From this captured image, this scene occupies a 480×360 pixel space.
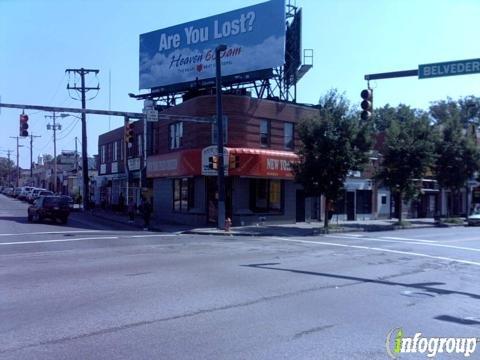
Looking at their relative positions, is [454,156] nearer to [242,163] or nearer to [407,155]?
[407,155]

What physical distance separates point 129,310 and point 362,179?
33889 millimetres

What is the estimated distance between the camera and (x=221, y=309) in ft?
28.7

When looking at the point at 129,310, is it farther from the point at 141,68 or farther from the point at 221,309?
the point at 141,68

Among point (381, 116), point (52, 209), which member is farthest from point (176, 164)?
point (381, 116)

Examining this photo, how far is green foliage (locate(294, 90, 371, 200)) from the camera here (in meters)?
29.9

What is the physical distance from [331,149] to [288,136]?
5.39 m

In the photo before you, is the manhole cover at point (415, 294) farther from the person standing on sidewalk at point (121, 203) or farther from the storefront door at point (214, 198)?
the person standing on sidewalk at point (121, 203)

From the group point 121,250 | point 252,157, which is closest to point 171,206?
point 252,157

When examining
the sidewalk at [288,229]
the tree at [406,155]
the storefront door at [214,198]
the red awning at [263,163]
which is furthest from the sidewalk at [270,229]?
the red awning at [263,163]

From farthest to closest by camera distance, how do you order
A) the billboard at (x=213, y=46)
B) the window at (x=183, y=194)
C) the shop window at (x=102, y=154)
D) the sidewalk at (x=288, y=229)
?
1. the shop window at (x=102, y=154)
2. the billboard at (x=213, y=46)
3. the window at (x=183, y=194)
4. the sidewalk at (x=288, y=229)

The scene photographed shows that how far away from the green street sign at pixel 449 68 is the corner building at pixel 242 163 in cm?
1570

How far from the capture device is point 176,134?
3578cm

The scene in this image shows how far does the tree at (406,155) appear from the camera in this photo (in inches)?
1416

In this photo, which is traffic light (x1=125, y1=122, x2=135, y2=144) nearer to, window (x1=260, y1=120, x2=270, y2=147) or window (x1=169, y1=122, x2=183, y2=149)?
window (x1=169, y1=122, x2=183, y2=149)
